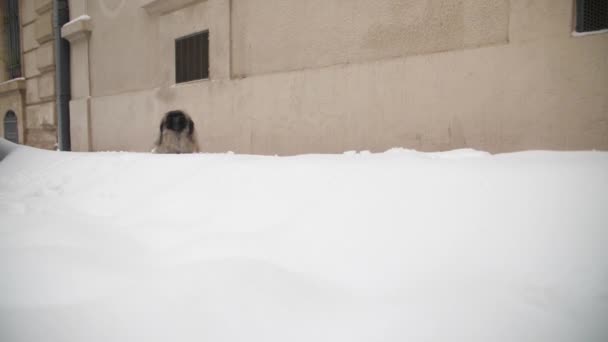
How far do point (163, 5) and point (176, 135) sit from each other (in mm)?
2153

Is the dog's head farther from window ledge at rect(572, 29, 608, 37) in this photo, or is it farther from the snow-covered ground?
window ledge at rect(572, 29, 608, 37)

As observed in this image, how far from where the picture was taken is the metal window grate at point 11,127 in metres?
9.01

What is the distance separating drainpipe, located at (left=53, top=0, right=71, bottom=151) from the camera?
7238 mm

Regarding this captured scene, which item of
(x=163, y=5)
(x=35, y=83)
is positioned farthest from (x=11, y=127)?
(x=163, y=5)

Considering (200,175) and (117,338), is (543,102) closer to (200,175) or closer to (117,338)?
(200,175)

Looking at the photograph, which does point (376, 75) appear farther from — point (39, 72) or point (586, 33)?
point (39, 72)

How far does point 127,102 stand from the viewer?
242 inches

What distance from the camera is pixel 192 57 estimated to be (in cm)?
524

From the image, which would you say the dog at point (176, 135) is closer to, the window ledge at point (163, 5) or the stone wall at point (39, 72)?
the window ledge at point (163, 5)

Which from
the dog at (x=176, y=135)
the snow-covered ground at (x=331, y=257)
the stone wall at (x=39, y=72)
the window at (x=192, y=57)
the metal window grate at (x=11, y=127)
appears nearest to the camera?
the snow-covered ground at (x=331, y=257)

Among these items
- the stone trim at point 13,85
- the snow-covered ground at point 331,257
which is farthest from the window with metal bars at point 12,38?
the snow-covered ground at point 331,257

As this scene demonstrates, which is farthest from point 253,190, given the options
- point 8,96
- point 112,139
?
point 8,96

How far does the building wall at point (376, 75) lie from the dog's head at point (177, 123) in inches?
9.0

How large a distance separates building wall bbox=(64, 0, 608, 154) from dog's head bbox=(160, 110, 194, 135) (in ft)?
0.75
